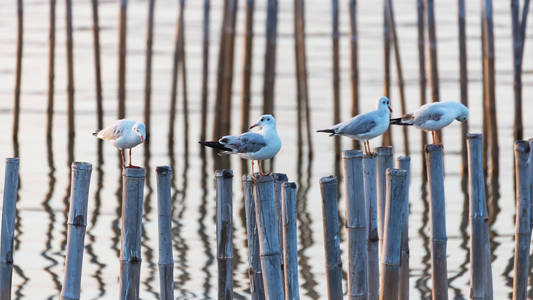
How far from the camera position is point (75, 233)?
793cm

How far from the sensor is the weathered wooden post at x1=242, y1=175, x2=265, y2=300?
8.19 m

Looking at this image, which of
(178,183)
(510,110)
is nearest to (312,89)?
(510,110)

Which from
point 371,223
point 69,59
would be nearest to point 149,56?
point 69,59

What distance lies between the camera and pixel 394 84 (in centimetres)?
2620

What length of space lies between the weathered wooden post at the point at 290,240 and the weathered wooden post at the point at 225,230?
2.26 feet

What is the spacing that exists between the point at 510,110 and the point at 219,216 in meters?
15.2

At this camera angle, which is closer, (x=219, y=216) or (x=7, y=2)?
(x=219, y=216)

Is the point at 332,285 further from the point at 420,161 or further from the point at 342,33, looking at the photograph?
the point at 342,33

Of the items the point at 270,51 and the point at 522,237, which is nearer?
the point at 522,237

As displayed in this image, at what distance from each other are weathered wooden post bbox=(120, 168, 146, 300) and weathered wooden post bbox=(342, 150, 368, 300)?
1.46 m

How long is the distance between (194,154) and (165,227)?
37.8 feet

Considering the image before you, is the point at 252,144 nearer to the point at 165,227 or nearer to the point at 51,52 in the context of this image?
the point at 165,227

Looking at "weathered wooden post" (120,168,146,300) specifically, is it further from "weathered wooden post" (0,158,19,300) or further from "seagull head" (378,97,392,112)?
"seagull head" (378,97,392,112)

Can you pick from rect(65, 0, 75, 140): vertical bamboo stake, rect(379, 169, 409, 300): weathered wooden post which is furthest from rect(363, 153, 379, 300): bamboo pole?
rect(65, 0, 75, 140): vertical bamboo stake
